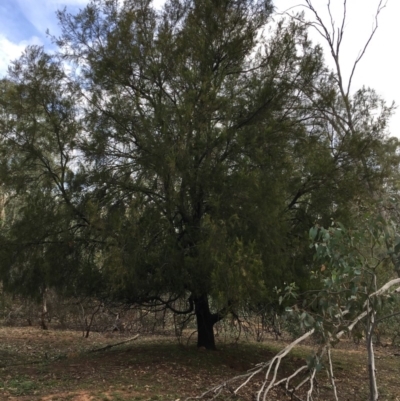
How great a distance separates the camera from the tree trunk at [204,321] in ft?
30.8

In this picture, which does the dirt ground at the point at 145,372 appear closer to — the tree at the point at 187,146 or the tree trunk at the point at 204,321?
the tree trunk at the point at 204,321

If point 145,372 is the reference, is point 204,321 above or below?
above

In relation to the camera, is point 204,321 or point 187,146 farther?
point 204,321

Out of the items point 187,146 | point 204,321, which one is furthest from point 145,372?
point 187,146

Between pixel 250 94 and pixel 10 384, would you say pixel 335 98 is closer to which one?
pixel 250 94

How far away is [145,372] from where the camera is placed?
8.23 metres

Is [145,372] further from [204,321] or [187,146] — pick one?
[187,146]

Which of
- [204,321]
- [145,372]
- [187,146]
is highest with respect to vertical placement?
[187,146]

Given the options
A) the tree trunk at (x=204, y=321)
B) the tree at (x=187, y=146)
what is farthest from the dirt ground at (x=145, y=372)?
the tree at (x=187, y=146)

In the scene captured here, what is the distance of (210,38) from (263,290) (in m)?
4.93

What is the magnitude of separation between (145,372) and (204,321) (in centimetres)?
202

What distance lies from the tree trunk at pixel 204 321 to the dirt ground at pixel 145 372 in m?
0.27

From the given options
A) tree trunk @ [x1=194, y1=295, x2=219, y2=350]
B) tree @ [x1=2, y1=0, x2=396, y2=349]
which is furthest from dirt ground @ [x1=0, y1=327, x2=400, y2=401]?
tree @ [x1=2, y1=0, x2=396, y2=349]

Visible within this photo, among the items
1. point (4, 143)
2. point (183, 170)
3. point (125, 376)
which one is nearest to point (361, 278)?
point (183, 170)
